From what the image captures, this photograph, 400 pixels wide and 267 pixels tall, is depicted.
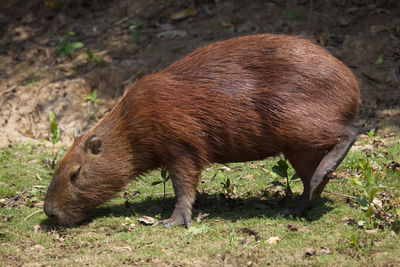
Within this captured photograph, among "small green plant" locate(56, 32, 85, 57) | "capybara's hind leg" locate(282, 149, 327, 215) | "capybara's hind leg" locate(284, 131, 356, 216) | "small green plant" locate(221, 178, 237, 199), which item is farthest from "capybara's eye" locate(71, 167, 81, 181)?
"small green plant" locate(56, 32, 85, 57)

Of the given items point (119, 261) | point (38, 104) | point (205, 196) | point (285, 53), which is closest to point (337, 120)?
point (285, 53)

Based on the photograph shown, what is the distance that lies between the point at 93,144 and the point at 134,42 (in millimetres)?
→ 5165

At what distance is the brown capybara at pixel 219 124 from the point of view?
15.2ft

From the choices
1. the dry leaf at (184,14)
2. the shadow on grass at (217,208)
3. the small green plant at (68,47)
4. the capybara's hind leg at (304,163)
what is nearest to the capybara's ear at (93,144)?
the shadow on grass at (217,208)

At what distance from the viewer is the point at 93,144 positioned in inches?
198

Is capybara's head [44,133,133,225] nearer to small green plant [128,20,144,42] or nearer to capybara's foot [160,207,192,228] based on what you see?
capybara's foot [160,207,192,228]

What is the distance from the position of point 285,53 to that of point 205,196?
5.27 ft

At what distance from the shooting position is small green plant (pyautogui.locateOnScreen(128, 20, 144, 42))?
10.0 meters

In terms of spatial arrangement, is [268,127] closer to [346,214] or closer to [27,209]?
[346,214]

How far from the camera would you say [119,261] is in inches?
160

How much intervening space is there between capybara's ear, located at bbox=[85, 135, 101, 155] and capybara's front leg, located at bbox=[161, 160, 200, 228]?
659 millimetres

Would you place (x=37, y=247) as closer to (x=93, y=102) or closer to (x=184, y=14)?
(x=93, y=102)

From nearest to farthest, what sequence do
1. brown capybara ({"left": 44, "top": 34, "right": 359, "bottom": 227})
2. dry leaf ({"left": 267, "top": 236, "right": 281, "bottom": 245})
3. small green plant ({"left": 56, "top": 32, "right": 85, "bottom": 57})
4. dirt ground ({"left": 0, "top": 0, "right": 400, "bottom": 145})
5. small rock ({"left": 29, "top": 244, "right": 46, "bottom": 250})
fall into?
dry leaf ({"left": 267, "top": 236, "right": 281, "bottom": 245}) → small rock ({"left": 29, "top": 244, "right": 46, "bottom": 250}) → brown capybara ({"left": 44, "top": 34, "right": 359, "bottom": 227}) → dirt ground ({"left": 0, "top": 0, "right": 400, "bottom": 145}) → small green plant ({"left": 56, "top": 32, "right": 85, "bottom": 57})

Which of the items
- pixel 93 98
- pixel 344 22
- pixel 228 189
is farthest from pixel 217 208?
pixel 344 22
